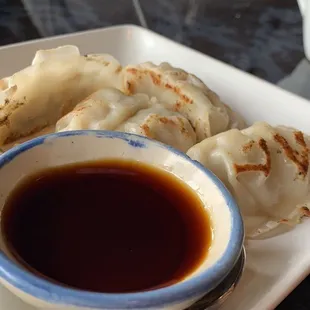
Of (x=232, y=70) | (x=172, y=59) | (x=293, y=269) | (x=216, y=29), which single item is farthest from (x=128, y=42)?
(x=293, y=269)

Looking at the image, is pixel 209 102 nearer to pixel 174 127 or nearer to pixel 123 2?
pixel 174 127

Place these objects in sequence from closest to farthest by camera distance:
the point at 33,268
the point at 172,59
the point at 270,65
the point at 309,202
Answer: the point at 33,268 < the point at 309,202 < the point at 172,59 < the point at 270,65

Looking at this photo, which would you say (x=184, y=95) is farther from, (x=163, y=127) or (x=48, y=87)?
(x=48, y=87)

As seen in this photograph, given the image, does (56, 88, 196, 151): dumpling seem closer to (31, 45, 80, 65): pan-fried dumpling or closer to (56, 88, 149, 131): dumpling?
(56, 88, 149, 131): dumpling

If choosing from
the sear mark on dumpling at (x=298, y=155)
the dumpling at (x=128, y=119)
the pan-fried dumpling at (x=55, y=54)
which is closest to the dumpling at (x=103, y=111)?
the dumpling at (x=128, y=119)

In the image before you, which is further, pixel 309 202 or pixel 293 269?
pixel 309 202

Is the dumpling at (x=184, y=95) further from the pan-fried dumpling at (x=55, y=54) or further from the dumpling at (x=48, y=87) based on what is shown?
the pan-fried dumpling at (x=55, y=54)
